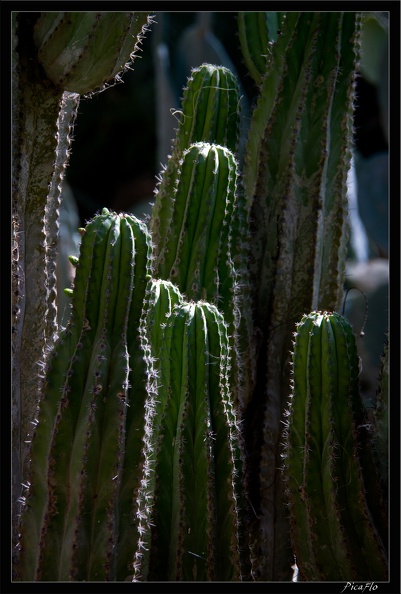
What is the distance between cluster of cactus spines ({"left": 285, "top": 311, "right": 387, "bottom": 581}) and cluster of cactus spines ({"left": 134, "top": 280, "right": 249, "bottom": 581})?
0.43 ft

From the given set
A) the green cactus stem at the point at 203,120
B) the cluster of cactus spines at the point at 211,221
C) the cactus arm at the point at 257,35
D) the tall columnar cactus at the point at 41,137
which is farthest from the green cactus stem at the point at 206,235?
the cactus arm at the point at 257,35

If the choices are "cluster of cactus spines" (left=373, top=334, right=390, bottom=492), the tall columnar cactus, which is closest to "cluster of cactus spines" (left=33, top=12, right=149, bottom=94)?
the tall columnar cactus

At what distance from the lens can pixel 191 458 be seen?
1512mm

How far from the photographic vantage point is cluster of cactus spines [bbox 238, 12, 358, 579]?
1897 millimetres

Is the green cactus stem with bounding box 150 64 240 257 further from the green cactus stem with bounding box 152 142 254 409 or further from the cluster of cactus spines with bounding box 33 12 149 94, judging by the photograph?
the cluster of cactus spines with bounding box 33 12 149 94

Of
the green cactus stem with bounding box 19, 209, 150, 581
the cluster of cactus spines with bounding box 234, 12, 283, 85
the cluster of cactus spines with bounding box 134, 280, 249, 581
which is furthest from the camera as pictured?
the cluster of cactus spines with bounding box 234, 12, 283, 85

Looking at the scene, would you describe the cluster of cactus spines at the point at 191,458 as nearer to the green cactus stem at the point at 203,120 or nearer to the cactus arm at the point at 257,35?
the green cactus stem at the point at 203,120

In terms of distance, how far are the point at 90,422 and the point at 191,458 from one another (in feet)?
0.79

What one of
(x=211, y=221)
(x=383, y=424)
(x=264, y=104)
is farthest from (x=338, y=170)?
(x=383, y=424)

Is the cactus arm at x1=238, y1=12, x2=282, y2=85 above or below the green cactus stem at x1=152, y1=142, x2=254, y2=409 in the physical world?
above

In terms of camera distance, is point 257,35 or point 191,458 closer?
point 191,458

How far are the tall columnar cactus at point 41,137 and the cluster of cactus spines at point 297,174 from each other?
0.44 meters

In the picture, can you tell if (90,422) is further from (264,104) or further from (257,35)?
(257,35)

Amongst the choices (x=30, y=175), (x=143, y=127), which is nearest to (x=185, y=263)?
(x=30, y=175)
